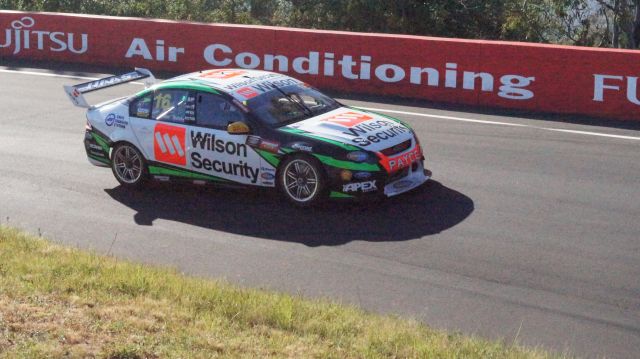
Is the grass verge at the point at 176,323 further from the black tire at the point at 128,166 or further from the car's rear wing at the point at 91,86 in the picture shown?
the car's rear wing at the point at 91,86

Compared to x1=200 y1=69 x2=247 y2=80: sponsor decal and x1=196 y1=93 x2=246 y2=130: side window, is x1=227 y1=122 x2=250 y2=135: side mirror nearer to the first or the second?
x1=196 y1=93 x2=246 y2=130: side window

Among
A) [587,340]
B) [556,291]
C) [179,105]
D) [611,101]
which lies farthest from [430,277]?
[611,101]

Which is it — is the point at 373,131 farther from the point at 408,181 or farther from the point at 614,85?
the point at 614,85

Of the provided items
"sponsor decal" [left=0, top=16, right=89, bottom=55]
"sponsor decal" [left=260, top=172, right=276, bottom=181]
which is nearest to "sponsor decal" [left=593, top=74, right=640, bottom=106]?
"sponsor decal" [left=260, top=172, right=276, bottom=181]

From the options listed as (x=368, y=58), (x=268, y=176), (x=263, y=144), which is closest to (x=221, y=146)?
(x=263, y=144)

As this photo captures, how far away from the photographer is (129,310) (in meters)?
7.84

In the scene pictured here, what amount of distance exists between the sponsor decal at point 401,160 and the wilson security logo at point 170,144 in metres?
2.53

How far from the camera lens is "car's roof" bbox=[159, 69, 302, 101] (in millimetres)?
12273

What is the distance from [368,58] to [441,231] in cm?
880

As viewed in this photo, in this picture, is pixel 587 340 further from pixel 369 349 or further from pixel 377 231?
pixel 377 231

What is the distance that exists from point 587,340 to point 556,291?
1.13 m

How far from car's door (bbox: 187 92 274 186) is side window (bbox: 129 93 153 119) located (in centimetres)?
72

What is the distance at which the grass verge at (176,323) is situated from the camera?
23.0 ft

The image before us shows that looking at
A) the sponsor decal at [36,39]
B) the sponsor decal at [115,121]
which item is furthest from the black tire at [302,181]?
the sponsor decal at [36,39]
